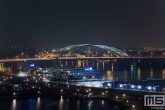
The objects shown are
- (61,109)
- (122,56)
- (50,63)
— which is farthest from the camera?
(122,56)

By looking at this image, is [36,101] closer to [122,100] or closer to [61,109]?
[61,109]

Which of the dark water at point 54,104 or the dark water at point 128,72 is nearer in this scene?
the dark water at point 54,104

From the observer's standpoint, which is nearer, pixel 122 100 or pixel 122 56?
pixel 122 100

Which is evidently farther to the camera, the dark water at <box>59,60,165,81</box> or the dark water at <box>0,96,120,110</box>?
the dark water at <box>59,60,165,81</box>

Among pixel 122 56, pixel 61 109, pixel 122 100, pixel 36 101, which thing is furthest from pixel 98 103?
pixel 122 56

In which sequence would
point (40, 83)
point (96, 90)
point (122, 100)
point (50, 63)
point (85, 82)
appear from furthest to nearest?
1. point (50, 63)
2. point (85, 82)
3. point (40, 83)
4. point (96, 90)
5. point (122, 100)

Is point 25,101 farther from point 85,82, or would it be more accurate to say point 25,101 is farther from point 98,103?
point 85,82

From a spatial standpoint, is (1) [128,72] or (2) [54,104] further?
(1) [128,72]
